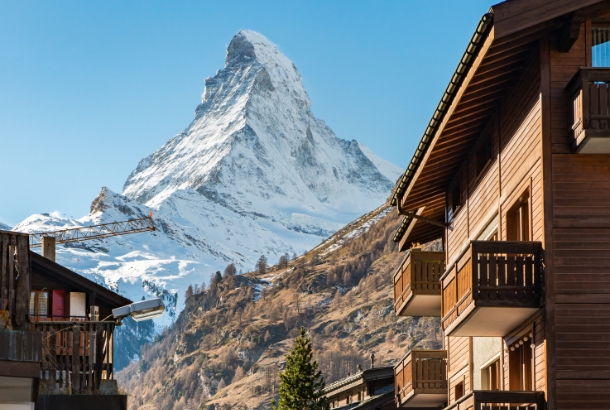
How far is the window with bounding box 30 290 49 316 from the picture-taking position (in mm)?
32844

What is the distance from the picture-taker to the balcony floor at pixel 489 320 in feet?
64.5

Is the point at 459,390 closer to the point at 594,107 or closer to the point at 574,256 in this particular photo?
the point at 574,256

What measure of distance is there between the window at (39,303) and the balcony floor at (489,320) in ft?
46.2

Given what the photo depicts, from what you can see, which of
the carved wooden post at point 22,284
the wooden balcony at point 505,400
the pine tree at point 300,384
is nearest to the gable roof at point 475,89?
the wooden balcony at point 505,400

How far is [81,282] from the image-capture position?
32.7 metres

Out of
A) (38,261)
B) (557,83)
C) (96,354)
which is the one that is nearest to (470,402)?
(557,83)

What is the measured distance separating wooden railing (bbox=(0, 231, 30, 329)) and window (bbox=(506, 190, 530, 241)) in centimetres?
886

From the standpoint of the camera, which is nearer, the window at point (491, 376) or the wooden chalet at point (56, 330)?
the wooden chalet at point (56, 330)

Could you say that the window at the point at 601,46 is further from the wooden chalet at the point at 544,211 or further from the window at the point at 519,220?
the window at the point at 519,220

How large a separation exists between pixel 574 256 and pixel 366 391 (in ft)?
131

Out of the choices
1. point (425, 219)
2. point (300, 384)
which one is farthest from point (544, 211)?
point (300, 384)

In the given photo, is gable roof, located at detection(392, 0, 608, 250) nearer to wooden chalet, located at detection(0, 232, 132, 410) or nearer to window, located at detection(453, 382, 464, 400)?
window, located at detection(453, 382, 464, 400)

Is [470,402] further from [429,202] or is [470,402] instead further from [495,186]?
[429,202]

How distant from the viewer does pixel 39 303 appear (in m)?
33.4
